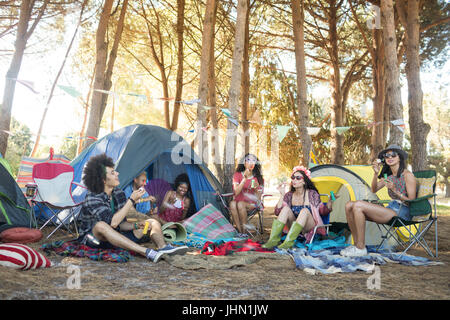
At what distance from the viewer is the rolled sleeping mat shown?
4306 millimetres

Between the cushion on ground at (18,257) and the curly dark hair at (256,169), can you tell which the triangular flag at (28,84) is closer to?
the cushion on ground at (18,257)

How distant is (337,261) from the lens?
10.9ft

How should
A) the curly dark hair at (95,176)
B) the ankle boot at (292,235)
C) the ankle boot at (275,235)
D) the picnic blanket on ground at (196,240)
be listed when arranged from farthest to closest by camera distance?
the picnic blanket on ground at (196,240) → the ankle boot at (275,235) → the ankle boot at (292,235) → the curly dark hair at (95,176)

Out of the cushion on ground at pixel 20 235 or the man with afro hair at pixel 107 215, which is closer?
the man with afro hair at pixel 107 215

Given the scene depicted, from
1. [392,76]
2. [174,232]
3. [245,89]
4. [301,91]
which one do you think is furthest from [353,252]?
[245,89]

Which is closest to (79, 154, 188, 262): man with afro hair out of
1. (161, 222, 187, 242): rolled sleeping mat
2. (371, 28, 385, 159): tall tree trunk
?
(161, 222, 187, 242): rolled sleeping mat

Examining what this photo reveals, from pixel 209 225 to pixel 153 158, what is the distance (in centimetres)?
106

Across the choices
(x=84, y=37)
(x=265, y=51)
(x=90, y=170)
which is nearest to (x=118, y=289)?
(x=90, y=170)

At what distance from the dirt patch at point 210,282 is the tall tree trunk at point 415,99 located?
2508 mm

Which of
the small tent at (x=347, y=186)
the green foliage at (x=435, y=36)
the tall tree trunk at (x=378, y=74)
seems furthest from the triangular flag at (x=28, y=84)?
the green foliage at (x=435, y=36)

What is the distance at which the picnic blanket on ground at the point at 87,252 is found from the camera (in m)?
3.30

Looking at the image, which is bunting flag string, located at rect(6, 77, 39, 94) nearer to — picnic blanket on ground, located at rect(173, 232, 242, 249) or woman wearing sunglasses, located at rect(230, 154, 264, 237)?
picnic blanket on ground, located at rect(173, 232, 242, 249)

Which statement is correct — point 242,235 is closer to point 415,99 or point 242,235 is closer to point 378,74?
point 415,99
